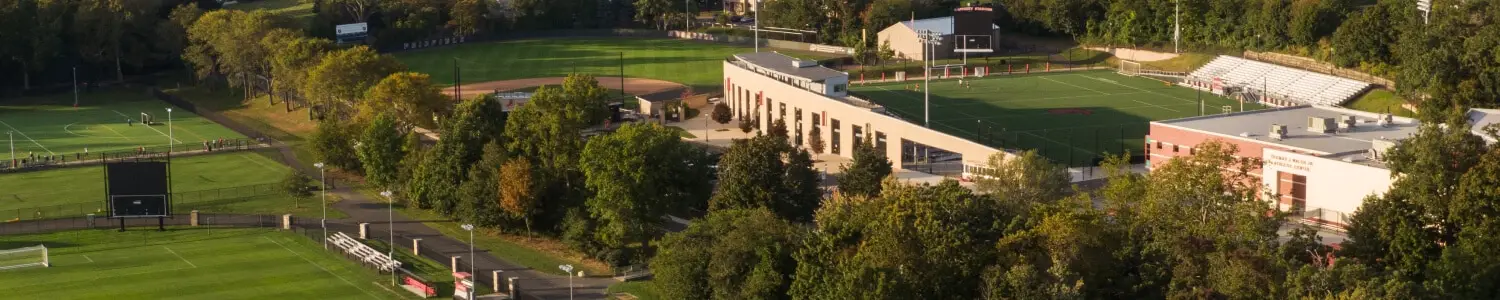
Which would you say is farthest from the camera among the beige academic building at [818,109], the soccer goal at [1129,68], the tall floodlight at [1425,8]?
the soccer goal at [1129,68]

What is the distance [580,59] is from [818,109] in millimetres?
49089

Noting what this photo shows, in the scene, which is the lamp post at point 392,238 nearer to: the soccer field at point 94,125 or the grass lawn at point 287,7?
the soccer field at point 94,125

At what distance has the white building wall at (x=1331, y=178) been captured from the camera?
64250 millimetres

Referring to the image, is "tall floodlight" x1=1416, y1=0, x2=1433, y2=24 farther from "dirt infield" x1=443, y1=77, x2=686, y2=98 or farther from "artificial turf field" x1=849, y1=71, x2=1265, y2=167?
"dirt infield" x1=443, y1=77, x2=686, y2=98

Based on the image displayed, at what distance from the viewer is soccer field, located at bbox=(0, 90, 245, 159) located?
Answer: 10269cm

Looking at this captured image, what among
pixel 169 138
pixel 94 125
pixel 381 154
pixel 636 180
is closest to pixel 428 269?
pixel 636 180

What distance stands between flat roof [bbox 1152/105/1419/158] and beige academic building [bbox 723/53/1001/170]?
9202mm

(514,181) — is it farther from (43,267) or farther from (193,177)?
(193,177)

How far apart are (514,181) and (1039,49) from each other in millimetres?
71085

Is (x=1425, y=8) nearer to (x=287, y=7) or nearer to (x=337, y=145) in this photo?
(x=337, y=145)

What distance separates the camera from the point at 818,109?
91.4 meters

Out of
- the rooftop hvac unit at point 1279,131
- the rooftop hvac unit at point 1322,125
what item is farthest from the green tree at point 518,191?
the rooftop hvac unit at point 1322,125

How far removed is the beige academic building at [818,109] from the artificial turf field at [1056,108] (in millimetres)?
6058

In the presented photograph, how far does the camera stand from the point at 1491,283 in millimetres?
51438
